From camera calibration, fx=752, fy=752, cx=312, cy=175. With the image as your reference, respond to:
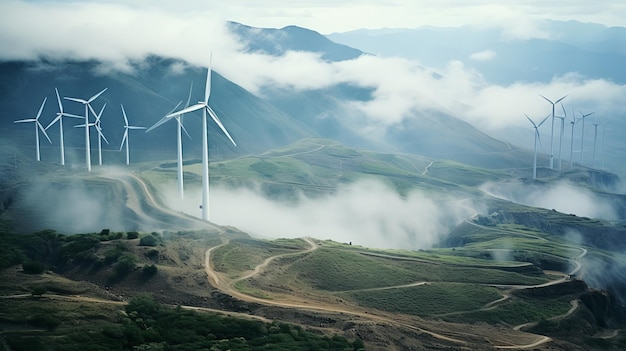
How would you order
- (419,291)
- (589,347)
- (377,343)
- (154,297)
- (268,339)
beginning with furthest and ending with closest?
1. (419,291)
2. (589,347)
3. (154,297)
4. (377,343)
5. (268,339)

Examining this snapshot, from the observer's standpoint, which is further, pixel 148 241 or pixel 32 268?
pixel 148 241

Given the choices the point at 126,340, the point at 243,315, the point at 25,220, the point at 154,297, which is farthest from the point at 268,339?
the point at 25,220

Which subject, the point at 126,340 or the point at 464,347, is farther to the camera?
the point at 464,347

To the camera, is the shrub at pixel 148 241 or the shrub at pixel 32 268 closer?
the shrub at pixel 32 268

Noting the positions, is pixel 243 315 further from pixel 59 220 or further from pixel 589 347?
pixel 59 220

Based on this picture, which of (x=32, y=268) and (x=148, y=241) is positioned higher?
(x=148, y=241)

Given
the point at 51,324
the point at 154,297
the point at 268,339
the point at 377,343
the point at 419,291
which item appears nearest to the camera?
the point at 51,324

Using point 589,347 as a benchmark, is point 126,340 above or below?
above

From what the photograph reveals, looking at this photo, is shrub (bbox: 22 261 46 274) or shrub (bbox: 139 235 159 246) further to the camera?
shrub (bbox: 139 235 159 246)

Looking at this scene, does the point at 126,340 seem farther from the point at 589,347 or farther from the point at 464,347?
the point at 589,347

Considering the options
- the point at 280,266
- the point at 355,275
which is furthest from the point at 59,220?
the point at 355,275
